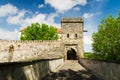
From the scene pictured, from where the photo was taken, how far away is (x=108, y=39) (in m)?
42.4

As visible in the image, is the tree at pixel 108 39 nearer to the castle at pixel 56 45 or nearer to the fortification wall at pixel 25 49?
the castle at pixel 56 45

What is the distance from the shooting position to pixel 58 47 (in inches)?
1801

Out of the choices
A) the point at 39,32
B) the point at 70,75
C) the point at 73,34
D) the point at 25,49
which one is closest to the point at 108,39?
the point at 73,34

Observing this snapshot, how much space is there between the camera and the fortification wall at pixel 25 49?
43.8 m

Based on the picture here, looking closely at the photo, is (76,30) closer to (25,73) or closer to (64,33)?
(64,33)

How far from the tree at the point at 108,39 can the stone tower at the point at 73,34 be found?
337 cm

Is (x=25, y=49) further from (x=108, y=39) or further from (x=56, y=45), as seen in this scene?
(x=108, y=39)

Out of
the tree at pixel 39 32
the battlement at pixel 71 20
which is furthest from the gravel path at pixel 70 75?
the tree at pixel 39 32

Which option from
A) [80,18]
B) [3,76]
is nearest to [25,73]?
[3,76]

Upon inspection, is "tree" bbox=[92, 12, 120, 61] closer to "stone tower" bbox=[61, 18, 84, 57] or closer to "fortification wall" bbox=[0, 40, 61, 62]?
"stone tower" bbox=[61, 18, 84, 57]

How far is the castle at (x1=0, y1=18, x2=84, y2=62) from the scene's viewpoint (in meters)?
44.8

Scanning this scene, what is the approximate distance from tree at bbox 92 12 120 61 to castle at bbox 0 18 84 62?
378 cm

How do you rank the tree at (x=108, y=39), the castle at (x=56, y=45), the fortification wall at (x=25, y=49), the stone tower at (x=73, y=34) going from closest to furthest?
the tree at (x=108, y=39), the fortification wall at (x=25, y=49), the castle at (x=56, y=45), the stone tower at (x=73, y=34)

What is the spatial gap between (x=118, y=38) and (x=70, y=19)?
12.6 meters
